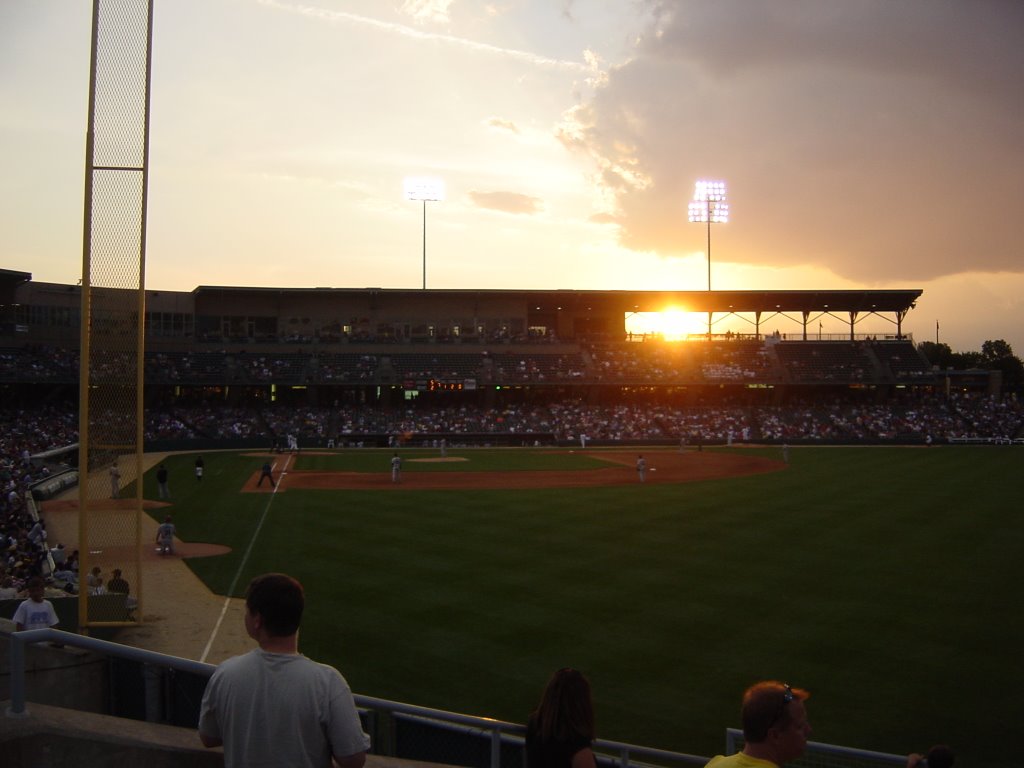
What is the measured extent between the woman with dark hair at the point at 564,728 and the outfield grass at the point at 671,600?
21.6 feet

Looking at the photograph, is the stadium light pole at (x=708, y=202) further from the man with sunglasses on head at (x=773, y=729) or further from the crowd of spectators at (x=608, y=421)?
the man with sunglasses on head at (x=773, y=729)

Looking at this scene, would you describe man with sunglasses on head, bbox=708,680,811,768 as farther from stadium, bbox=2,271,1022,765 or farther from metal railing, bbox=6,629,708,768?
stadium, bbox=2,271,1022,765

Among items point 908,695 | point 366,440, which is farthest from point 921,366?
point 908,695

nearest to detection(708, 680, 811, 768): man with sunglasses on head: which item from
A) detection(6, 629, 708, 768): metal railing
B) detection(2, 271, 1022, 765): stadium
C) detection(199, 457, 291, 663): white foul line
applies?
detection(6, 629, 708, 768): metal railing

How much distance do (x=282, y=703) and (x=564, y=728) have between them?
1.42 metres

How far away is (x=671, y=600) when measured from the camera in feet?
53.6

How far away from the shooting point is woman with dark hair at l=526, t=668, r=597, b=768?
4.20 m

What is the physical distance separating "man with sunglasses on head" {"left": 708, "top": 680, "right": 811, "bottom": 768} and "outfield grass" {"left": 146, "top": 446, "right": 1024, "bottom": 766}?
22.7 feet

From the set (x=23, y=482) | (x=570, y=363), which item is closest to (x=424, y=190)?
(x=570, y=363)

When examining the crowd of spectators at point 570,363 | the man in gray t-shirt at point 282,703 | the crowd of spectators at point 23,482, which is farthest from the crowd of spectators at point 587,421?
the man in gray t-shirt at point 282,703

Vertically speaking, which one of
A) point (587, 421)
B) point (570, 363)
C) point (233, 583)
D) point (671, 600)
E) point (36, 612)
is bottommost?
point (233, 583)

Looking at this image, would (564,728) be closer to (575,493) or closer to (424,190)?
(575,493)

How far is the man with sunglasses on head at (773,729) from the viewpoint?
3.77 m

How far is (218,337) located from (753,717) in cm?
7333
